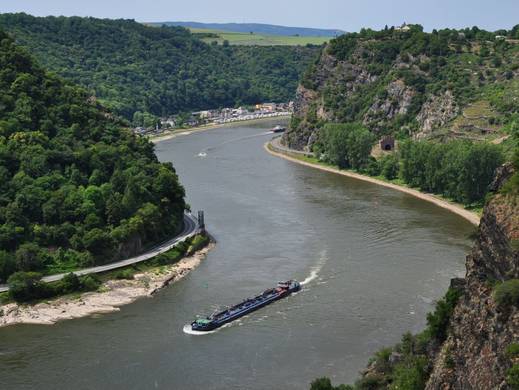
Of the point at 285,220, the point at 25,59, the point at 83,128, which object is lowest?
the point at 285,220

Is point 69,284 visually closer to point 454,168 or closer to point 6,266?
point 6,266

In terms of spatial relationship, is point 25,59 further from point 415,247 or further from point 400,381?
point 400,381

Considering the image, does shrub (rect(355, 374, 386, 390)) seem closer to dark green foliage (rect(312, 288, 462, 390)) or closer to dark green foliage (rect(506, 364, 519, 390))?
dark green foliage (rect(312, 288, 462, 390))

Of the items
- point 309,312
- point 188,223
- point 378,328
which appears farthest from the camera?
point 188,223

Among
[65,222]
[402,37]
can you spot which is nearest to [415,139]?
[402,37]

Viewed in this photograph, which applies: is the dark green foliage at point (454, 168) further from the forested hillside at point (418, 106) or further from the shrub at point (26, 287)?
the shrub at point (26, 287)

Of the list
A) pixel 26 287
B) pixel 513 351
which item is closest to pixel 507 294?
pixel 513 351
